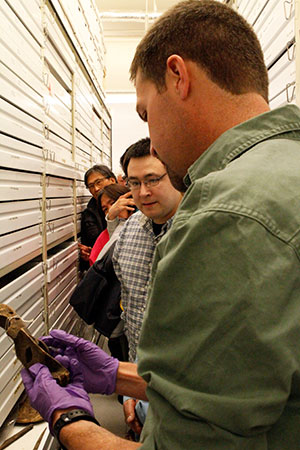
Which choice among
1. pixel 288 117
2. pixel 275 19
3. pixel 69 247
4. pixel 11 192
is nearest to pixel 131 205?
pixel 69 247

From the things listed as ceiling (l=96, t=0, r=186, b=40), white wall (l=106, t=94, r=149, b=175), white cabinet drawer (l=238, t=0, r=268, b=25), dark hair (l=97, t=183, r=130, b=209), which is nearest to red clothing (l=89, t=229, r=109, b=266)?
dark hair (l=97, t=183, r=130, b=209)

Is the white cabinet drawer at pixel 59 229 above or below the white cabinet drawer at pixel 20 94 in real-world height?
below

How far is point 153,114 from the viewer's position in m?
1.02

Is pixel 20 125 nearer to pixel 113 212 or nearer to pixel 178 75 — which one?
pixel 178 75

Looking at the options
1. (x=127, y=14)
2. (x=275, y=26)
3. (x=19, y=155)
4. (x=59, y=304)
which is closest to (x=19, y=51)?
(x=19, y=155)

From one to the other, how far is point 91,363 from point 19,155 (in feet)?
4.00

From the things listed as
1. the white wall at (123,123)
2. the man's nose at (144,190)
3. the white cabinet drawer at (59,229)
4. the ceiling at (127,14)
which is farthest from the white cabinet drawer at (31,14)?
the white wall at (123,123)

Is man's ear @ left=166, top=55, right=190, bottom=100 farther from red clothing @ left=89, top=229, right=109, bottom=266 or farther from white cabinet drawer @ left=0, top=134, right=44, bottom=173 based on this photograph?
red clothing @ left=89, top=229, right=109, bottom=266

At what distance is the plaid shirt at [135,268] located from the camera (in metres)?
2.29

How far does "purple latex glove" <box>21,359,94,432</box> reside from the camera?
139 cm

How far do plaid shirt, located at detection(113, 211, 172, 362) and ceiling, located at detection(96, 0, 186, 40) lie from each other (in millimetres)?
5363

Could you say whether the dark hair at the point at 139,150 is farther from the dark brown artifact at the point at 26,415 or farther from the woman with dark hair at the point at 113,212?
the dark brown artifact at the point at 26,415

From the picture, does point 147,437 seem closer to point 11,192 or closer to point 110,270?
point 11,192

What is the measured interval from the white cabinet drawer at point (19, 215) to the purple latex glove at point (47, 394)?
70 centimetres
